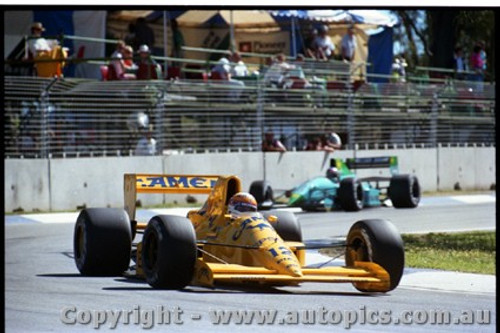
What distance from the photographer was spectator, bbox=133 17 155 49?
24.1m

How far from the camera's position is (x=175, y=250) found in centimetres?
991

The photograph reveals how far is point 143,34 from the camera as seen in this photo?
2434cm

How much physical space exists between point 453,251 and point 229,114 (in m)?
10.3

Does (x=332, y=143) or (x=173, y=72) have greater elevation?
(x=173, y=72)

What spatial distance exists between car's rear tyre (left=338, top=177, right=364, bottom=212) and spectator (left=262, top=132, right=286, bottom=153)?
12.3 feet

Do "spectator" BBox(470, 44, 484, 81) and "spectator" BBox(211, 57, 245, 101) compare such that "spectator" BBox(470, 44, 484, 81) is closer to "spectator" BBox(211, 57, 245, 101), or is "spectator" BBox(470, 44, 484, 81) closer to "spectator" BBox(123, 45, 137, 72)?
"spectator" BBox(211, 57, 245, 101)

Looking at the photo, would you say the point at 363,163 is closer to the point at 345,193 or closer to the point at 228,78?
the point at 345,193

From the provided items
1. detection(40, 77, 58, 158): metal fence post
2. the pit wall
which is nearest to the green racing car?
the pit wall

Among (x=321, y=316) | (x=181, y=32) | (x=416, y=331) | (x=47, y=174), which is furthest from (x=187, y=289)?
(x=181, y=32)

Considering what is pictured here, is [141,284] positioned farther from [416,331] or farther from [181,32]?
[181,32]

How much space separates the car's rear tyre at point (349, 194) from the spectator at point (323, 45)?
600cm

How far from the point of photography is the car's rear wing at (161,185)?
12.1m

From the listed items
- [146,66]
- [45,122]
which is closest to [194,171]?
[146,66]

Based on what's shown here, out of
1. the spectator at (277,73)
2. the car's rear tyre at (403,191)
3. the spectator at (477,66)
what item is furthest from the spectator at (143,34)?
the spectator at (477,66)
